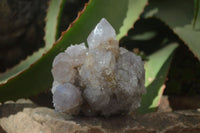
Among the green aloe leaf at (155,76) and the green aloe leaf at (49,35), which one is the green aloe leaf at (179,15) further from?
the green aloe leaf at (49,35)

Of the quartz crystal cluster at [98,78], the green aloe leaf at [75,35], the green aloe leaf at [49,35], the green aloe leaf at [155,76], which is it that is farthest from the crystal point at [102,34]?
the green aloe leaf at [49,35]

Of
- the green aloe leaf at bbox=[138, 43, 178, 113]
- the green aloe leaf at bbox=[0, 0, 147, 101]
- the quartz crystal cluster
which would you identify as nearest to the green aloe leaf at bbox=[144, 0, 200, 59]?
the green aloe leaf at bbox=[138, 43, 178, 113]

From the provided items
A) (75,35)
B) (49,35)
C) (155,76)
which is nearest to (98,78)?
(75,35)

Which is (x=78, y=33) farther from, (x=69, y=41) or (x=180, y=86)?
(x=180, y=86)

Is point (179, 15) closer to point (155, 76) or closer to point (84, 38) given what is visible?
point (155, 76)

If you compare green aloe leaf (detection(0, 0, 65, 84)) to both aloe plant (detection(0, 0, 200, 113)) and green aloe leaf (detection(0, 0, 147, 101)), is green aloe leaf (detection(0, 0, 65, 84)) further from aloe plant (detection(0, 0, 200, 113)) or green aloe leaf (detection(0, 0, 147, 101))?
green aloe leaf (detection(0, 0, 147, 101))

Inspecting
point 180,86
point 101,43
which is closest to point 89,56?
point 101,43
